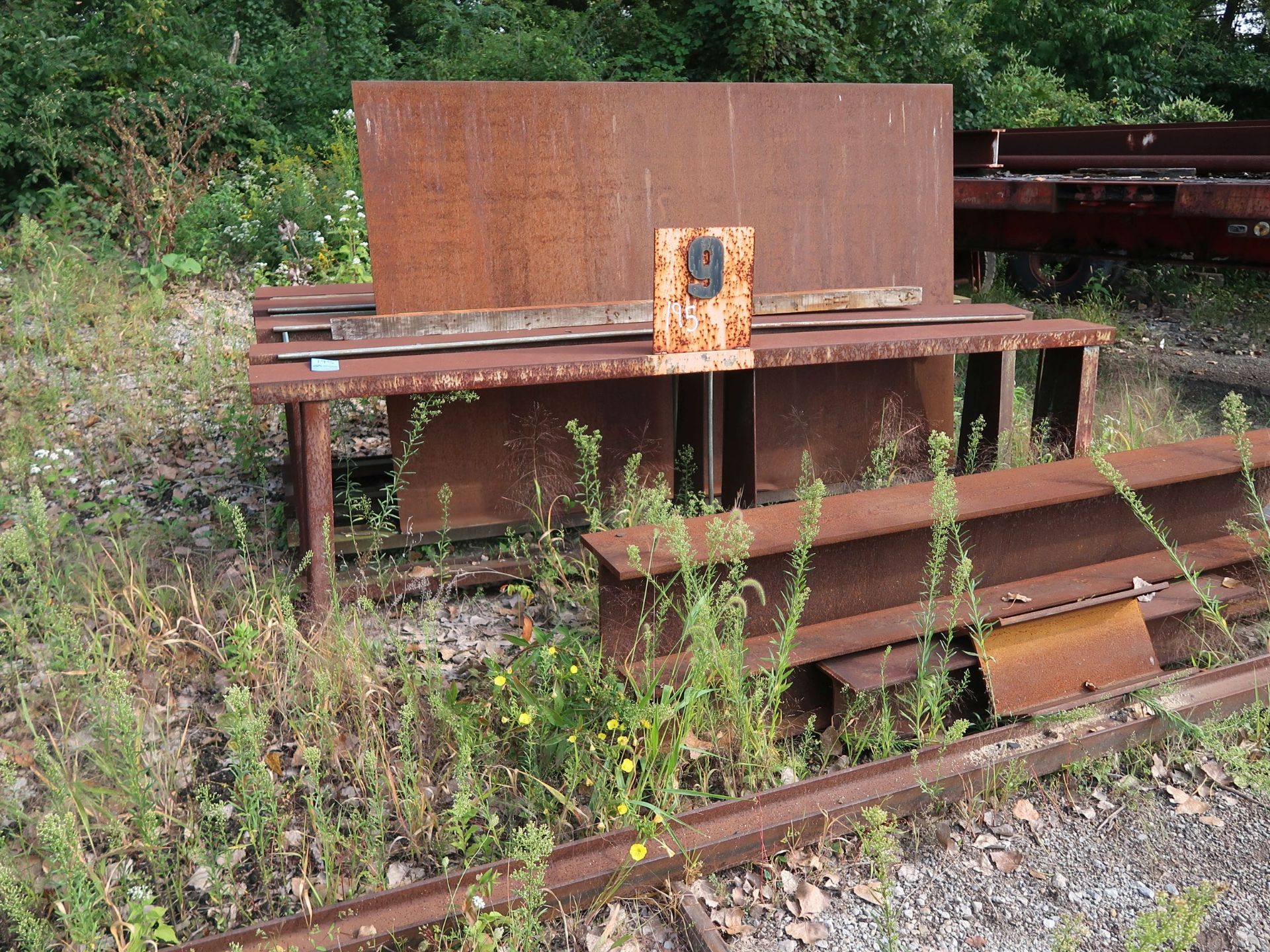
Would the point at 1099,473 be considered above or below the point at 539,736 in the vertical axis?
above

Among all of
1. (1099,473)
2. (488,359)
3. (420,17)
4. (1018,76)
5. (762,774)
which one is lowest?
(762,774)

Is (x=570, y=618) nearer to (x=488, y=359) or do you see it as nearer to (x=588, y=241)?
(x=488, y=359)

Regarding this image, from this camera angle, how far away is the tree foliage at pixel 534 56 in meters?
11.6

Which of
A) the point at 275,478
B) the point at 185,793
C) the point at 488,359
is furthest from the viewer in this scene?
the point at 275,478

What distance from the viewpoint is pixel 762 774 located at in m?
3.00

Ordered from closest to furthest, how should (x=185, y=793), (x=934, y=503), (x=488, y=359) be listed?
(x=185, y=793) → (x=934, y=503) → (x=488, y=359)

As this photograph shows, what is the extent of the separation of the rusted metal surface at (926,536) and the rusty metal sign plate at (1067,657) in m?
0.10

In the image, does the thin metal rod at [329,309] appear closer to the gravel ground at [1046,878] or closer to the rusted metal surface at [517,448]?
the rusted metal surface at [517,448]

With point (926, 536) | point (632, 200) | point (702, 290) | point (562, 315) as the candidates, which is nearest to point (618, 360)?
point (702, 290)

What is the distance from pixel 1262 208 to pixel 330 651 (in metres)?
4.99

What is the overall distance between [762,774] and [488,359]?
160 cm

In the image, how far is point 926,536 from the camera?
346cm

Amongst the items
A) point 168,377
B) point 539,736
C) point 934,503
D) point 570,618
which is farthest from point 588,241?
point 168,377

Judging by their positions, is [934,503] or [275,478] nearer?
[934,503]
